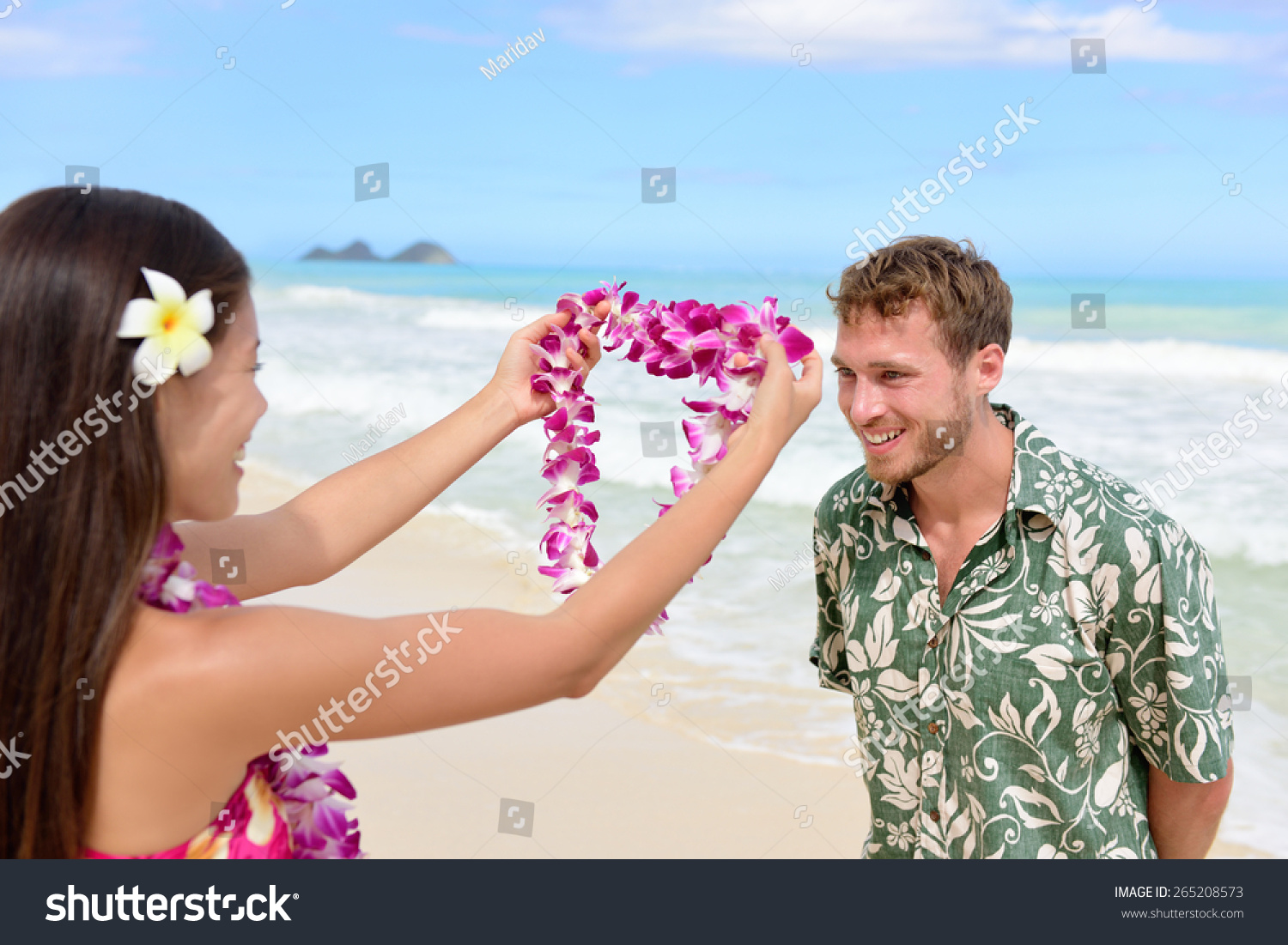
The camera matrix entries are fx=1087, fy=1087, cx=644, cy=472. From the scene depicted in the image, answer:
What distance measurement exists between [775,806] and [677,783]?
1.95ft

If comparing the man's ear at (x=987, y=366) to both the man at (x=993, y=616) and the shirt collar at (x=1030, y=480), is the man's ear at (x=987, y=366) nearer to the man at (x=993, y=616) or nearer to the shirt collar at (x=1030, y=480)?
the man at (x=993, y=616)

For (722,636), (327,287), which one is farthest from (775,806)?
(327,287)

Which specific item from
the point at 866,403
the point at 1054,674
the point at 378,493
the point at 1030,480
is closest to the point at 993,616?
the point at 1054,674

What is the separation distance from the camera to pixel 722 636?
821 centimetres

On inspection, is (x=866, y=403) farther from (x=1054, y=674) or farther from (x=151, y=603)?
(x=151, y=603)

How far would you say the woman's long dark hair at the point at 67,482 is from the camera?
6.67 feet

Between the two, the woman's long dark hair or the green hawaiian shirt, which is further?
the green hawaiian shirt

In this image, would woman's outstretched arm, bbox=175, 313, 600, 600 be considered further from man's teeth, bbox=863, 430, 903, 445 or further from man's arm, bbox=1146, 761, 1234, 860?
man's arm, bbox=1146, 761, 1234, 860

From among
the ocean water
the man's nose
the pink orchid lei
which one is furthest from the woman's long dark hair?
the ocean water

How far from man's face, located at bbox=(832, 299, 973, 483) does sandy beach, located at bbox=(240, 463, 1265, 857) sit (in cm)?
331

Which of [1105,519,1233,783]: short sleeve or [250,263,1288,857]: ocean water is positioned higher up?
[250,263,1288,857]: ocean water

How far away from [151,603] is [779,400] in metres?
1.39

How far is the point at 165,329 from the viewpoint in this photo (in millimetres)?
2031

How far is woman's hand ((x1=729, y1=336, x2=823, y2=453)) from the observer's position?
7.72 ft
